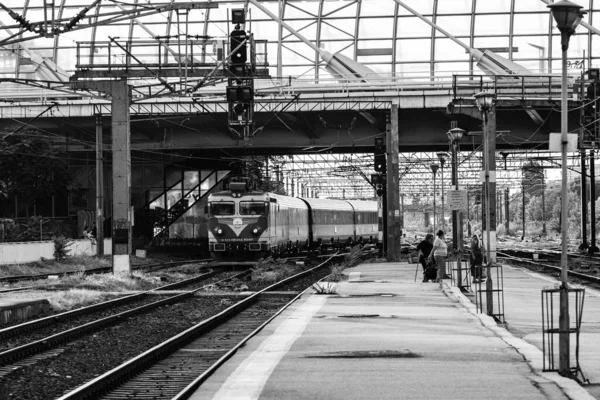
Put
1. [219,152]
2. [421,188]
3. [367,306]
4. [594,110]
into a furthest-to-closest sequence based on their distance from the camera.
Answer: [421,188], [219,152], [594,110], [367,306]

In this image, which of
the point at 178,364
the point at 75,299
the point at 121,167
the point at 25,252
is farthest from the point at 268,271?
the point at 178,364

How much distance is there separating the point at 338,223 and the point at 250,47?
1472 inches

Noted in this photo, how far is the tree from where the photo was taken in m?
54.8

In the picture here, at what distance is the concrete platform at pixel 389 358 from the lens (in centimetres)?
1144

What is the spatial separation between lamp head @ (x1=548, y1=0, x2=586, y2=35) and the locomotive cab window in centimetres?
3216

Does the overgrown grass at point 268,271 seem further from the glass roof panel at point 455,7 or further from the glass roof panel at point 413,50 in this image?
the glass roof panel at point 455,7

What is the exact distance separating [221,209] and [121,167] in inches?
381

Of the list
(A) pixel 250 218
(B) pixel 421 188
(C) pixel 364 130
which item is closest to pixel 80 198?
(C) pixel 364 130

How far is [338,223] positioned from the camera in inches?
2677

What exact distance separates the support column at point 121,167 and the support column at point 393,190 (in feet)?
53.9

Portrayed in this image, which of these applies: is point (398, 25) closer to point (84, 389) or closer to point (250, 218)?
point (250, 218)

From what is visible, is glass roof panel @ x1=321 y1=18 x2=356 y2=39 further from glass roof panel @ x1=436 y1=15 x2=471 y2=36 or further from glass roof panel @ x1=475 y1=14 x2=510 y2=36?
glass roof panel @ x1=475 y1=14 x2=510 y2=36

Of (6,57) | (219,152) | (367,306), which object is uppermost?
(6,57)

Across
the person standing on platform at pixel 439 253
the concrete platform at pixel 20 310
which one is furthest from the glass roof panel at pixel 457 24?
the concrete platform at pixel 20 310
